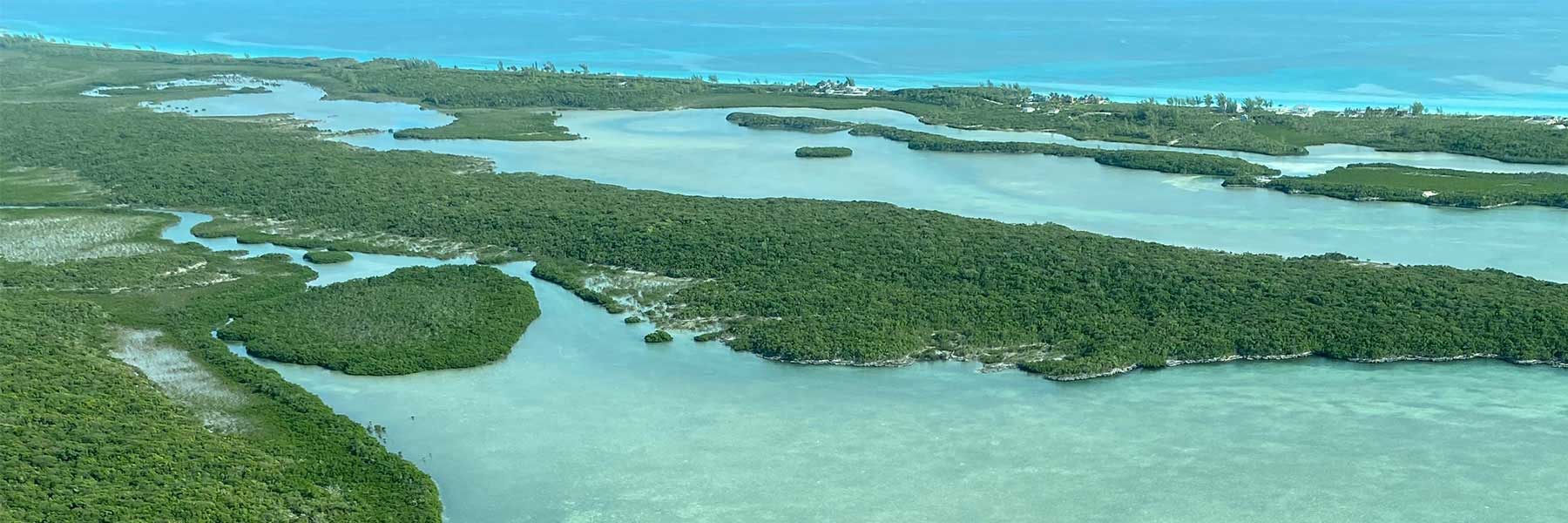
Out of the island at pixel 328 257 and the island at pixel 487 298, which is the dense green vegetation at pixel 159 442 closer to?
the island at pixel 487 298

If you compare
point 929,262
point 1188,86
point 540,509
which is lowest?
point 540,509

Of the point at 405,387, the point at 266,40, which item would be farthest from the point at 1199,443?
the point at 266,40

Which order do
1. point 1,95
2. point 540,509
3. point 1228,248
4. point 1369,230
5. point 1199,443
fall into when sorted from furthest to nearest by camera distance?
point 1,95
point 1369,230
point 1228,248
point 1199,443
point 540,509

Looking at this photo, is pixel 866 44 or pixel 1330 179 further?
pixel 866 44

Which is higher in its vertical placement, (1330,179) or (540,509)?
(1330,179)

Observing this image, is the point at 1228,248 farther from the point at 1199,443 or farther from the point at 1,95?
the point at 1,95

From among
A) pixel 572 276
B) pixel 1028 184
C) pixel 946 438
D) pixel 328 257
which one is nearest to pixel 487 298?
pixel 572 276

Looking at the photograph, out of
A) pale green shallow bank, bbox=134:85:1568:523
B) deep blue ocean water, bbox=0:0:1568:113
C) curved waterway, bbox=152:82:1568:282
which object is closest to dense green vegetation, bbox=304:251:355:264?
pale green shallow bank, bbox=134:85:1568:523

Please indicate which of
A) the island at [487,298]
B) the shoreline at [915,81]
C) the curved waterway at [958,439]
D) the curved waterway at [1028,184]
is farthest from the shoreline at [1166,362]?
the shoreline at [915,81]
